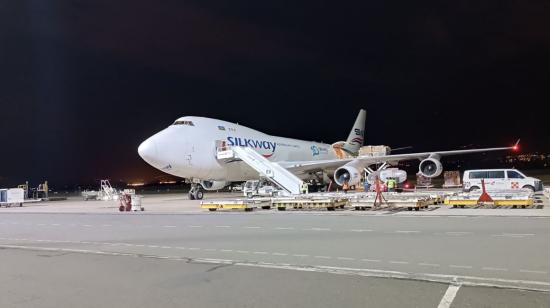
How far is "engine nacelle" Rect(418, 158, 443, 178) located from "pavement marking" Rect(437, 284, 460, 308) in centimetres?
2348

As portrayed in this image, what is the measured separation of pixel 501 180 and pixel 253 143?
51.2 ft

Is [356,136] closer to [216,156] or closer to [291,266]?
[216,156]

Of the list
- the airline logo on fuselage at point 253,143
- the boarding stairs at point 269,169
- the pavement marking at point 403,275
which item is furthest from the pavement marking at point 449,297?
the airline logo on fuselage at point 253,143

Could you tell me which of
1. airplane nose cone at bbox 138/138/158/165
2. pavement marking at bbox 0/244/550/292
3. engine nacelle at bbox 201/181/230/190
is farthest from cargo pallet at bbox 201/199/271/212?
pavement marking at bbox 0/244/550/292

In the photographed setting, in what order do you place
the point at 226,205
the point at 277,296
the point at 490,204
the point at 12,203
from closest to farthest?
1. the point at 277,296
2. the point at 490,204
3. the point at 226,205
4. the point at 12,203

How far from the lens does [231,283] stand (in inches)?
250

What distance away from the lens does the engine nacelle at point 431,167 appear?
28.1m

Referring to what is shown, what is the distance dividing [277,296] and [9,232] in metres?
12.2

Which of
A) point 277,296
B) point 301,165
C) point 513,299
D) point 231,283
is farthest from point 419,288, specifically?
point 301,165

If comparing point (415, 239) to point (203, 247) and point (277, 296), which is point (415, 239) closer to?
point (203, 247)

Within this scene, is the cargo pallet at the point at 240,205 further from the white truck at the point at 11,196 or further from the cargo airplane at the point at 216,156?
the white truck at the point at 11,196

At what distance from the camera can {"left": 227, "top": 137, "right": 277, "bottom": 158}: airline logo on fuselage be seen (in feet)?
98.0

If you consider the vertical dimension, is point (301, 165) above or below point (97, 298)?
above

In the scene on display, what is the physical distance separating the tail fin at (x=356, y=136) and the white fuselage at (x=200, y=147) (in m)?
16.3
